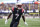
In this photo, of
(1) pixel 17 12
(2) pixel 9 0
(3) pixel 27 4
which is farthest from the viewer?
(2) pixel 9 0

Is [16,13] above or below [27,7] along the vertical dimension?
above

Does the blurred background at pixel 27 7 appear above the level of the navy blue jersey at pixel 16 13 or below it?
below

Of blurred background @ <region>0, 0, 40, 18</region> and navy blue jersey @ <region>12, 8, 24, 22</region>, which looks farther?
blurred background @ <region>0, 0, 40, 18</region>

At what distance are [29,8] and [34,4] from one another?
112cm

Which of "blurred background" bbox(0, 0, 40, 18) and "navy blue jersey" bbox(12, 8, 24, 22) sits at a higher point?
"navy blue jersey" bbox(12, 8, 24, 22)

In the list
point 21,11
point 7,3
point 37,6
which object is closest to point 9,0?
point 7,3

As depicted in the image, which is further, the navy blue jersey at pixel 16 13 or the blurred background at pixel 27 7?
the blurred background at pixel 27 7

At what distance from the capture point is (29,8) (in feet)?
79.0

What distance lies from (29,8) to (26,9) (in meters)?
0.69

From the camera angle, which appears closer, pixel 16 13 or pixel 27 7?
pixel 16 13

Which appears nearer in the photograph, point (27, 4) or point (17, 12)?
point (17, 12)

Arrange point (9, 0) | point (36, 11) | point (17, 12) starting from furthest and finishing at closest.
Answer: point (9, 0), point (36, 11), point (17, 12)

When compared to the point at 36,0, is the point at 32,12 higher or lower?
lower

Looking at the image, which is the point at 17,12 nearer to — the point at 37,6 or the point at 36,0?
the point at 37,6
